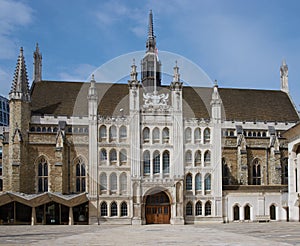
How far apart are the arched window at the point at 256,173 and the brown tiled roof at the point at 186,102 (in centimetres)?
605

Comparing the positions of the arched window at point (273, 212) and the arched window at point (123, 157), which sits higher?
the arched window at point (123, 157)

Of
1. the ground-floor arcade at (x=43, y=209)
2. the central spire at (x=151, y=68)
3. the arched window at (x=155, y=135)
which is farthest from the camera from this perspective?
the central spire at (x=151, y=68)

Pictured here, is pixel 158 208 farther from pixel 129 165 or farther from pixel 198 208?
pixel 129 165

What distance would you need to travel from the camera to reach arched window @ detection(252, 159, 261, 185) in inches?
2616

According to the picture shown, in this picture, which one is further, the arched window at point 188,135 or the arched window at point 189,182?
the arched window at point 188,135

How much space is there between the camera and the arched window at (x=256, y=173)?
66.4 m

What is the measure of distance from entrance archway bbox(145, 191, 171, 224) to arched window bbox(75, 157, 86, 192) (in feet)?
25.9

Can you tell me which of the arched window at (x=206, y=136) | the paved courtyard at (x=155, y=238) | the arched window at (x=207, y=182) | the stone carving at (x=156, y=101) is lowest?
the paved courtyard at (x=155, y=238)

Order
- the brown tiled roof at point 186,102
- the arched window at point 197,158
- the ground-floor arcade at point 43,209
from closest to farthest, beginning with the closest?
the ground-floor arcade at point 43,209, the arched window at point 197,158, the brown tiled roof at point 186,102

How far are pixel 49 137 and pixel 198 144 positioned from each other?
677 inches

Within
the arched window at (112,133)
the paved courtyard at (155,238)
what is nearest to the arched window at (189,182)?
the arched window at (112,133)

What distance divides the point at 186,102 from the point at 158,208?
14672 millimetres

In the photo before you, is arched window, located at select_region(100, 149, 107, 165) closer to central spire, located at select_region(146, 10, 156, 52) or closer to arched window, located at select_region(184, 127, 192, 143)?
arched window, located at select_region(184, 127, 192, 143)

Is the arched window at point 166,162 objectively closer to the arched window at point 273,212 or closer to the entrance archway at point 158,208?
the entrance archway at point 158,208
